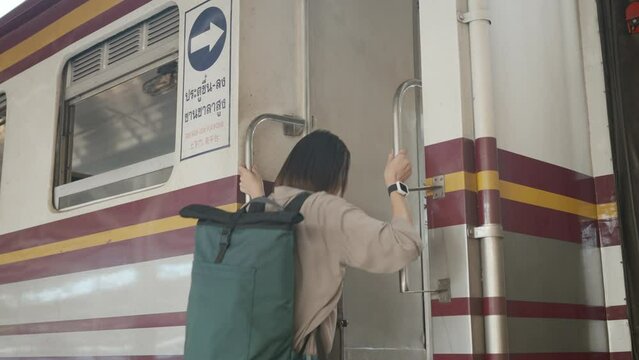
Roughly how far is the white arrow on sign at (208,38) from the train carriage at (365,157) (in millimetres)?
11

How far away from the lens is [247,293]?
207 cm

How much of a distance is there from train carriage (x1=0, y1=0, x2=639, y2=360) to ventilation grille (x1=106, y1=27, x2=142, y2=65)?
→ 0.01m

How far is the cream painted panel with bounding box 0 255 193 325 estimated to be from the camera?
2.83 meters

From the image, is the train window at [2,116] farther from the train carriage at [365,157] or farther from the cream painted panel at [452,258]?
the cream painted panel at [452,258]

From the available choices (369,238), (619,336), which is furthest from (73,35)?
(619,336)

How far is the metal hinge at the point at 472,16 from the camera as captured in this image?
2.36m

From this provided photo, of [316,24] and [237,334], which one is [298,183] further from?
[316,24]

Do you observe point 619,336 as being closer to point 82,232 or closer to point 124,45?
point 82,232

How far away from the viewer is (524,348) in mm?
2307

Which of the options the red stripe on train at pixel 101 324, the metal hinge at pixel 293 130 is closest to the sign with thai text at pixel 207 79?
the metal hinge at pixel 293 130

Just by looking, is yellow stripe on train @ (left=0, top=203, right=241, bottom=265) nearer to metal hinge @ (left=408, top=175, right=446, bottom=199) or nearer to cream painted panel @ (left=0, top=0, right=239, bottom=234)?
cream painted panel @ (left=0, top=0, right=239, bottom=234)

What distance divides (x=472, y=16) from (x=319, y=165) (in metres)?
0.63

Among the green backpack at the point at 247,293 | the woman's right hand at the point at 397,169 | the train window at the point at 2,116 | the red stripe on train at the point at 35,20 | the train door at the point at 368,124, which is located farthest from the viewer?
the train window at the point at 2,116

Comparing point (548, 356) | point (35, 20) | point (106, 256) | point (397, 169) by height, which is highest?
point (35, 20)
